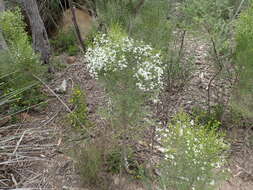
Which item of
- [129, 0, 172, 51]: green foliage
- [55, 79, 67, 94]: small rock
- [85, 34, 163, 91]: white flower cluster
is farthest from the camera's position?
[55, 79, 67, 94]: small rock

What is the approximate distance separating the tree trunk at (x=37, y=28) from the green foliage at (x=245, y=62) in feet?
9.77

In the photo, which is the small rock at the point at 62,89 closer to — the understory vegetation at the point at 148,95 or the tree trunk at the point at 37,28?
the understory vegetation at the point at 148,95

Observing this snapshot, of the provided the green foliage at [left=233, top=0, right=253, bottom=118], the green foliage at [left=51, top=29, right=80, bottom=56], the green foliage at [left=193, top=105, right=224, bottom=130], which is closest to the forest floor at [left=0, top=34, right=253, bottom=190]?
the green foliage at [left=193, top=105, right=224, bottom=130]

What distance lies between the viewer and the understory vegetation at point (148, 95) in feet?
6.07

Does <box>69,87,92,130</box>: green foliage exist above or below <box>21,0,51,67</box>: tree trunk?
below

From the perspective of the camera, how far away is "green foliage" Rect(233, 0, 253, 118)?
2.43 meters

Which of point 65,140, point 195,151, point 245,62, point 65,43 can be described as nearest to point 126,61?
point 195,151

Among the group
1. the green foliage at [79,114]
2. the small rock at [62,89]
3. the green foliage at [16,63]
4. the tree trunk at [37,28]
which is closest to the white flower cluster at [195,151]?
the green foliage at [79,114]

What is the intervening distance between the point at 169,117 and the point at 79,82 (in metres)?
1.72

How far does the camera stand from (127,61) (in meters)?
1.89

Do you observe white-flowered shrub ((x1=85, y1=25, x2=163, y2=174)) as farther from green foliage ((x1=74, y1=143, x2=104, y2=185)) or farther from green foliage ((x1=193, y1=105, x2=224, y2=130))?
green foliage ((x1=193, y1=105, x2=224, y2=130))

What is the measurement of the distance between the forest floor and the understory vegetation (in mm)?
81

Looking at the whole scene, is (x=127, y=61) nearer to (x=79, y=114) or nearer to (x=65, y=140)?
(x=79, y=114)

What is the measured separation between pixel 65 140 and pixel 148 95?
151cm
